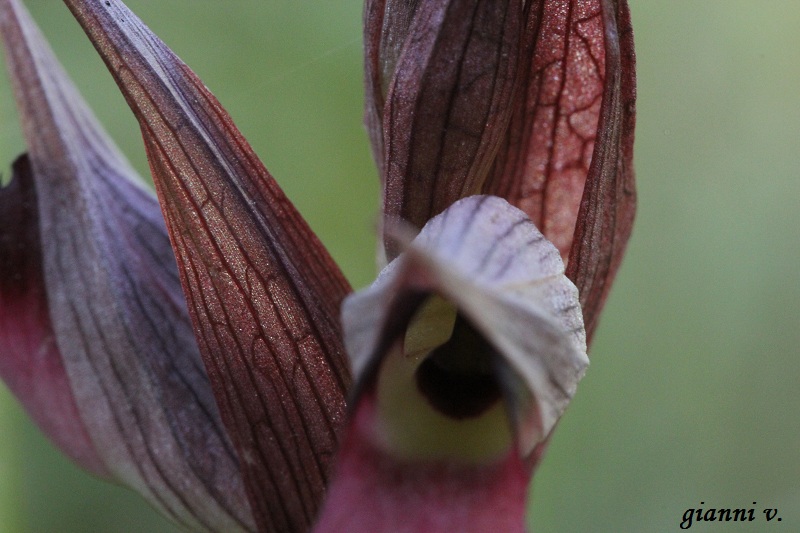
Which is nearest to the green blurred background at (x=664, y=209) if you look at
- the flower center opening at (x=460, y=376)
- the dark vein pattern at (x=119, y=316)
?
the dark vein pattern at (x=119, y=316)

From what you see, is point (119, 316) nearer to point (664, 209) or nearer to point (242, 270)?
point (242, 270)

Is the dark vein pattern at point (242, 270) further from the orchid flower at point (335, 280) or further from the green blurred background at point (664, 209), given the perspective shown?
the green blurred background at point (664, 209)

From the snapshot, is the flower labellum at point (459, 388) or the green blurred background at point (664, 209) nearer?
the flower labellum at point (459, 388)

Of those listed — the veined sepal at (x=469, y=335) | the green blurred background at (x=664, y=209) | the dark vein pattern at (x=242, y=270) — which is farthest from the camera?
the green blurred background at (x=664, y=209)

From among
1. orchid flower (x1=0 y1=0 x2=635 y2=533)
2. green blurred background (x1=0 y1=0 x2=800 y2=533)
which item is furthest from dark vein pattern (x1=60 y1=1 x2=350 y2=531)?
green blurred background (x1=0 y1=0 x2=800 y2=533)

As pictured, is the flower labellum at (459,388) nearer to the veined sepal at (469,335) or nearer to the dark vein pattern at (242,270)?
the veined sepal at (469,335)

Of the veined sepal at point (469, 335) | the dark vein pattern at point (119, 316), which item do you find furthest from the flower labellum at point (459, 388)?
the dark vein pattern at point (119, 316)

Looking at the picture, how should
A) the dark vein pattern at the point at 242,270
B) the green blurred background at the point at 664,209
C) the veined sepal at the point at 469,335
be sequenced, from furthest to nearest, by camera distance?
the green blurred background at the point at 664,209 < the dark vein pattern at the point at 242,270 < the veined sepal at the point at 469,335

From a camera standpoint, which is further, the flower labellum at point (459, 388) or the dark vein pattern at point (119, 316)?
the dark vein pattern at point (119, 316)
